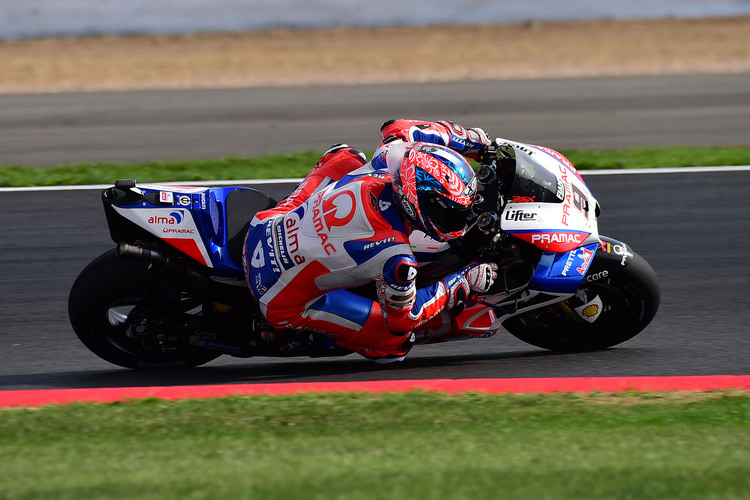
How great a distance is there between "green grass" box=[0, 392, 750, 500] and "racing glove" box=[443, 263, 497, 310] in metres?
0.53

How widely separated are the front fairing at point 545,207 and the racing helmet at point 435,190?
1.35ft

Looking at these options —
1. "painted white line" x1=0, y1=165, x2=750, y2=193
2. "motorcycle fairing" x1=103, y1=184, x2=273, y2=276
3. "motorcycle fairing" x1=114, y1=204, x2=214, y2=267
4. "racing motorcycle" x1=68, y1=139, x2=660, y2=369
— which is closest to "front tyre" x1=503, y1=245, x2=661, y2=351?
"racing motorcycle" x1=68, y1=139, x2=660, y2=369

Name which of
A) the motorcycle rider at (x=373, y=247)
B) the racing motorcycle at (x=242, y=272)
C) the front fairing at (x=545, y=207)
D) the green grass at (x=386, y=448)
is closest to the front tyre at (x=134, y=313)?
the racing motorcycle at (x=242, y=272)

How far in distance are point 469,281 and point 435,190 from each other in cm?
60

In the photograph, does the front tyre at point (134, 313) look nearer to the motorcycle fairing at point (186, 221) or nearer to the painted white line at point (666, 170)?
the motorcycle fairing at point (186, 221)

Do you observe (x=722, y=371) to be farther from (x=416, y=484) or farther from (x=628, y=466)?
(x=416, y=484)

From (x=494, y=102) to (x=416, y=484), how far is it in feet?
34.3

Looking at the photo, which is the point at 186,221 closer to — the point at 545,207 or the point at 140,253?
the point at 140,253

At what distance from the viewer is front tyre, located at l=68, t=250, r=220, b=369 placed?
5.64 metres

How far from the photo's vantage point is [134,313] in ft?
19.2

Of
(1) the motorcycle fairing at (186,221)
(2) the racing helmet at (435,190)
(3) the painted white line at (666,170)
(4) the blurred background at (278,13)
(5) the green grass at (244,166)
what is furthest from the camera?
(4) the blurred background at (278,13)

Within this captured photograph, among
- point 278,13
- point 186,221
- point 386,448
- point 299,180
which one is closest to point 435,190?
point 386,448

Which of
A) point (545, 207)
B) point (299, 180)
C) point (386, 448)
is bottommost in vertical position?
point (386, 448)

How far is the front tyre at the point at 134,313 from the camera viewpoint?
564cm
